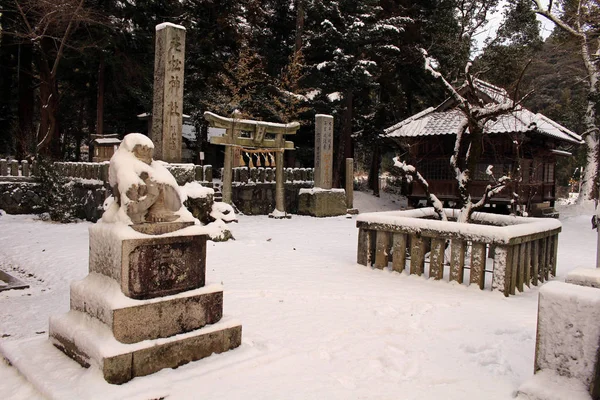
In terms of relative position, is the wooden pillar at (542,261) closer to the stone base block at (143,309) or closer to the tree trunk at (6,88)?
the stone base block at (143,309)

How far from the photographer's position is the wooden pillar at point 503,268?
5535 mm

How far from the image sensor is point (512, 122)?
581 inches

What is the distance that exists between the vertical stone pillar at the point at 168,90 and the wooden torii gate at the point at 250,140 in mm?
1635

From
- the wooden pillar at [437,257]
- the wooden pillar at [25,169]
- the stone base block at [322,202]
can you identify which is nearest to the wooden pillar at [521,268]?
the wooden pillar at [437,257]

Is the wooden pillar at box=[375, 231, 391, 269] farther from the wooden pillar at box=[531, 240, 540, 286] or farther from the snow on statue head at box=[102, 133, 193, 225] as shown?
the snow on statue head at box=[102, 133, 193, 225]

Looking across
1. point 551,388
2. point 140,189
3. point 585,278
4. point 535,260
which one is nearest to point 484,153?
point 535,260

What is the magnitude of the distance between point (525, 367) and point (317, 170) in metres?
12.8

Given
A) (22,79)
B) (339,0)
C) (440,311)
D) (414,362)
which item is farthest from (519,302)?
(22,79)

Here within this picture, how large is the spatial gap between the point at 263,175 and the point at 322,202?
8.27 feet

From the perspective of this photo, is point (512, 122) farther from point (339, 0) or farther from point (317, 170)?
point (339, 0)

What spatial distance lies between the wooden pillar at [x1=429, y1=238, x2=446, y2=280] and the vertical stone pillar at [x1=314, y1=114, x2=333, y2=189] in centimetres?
987

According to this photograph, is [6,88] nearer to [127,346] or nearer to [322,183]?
[322,183]

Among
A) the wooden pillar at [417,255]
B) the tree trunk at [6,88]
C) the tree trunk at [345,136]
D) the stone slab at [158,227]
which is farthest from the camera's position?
the tree trunk at [345,136]

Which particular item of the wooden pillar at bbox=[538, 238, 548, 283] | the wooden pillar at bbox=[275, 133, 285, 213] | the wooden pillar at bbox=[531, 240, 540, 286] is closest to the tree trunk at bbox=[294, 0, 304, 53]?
the wooden pillar at bbox=[275, 133, 285, 213]
